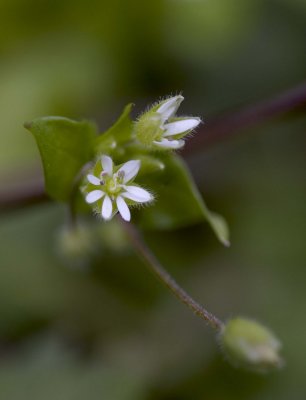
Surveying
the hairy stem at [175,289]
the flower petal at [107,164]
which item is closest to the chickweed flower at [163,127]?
the flower petal at [107,164]

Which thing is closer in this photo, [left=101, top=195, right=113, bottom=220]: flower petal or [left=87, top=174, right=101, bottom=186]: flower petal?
[left=101, top=195, right=113, bottom=220]: flower petal

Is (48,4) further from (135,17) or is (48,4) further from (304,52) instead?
(304,52)

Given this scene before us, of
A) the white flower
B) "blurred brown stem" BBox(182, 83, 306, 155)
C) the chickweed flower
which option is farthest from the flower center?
"blurred brown stem" BBox(182, 83, 306, 155)

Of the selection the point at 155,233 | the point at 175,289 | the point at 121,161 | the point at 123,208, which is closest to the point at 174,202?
the point at 121,161

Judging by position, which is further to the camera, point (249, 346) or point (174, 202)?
point (174, 202)

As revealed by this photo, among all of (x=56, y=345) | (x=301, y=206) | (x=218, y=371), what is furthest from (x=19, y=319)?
(x=301, y=206)

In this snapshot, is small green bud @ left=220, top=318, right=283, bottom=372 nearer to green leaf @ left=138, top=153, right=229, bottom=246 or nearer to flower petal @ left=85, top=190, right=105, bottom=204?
green leaf @ left=138, top=153, right=229, bottom=246

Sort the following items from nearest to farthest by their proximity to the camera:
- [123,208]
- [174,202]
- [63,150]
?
[123,208], [63,150], [174,202]

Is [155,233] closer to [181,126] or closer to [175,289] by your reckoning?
[175,289]
